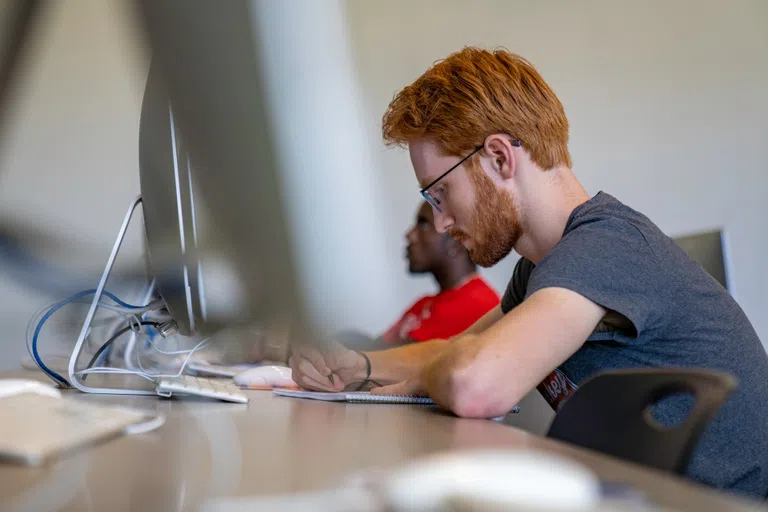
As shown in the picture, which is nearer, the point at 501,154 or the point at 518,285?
the point at 501,154

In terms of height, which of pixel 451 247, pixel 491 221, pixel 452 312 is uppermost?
pixel 491 221

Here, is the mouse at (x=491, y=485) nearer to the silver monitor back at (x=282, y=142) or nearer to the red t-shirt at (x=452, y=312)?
the silver monitor back at (x=282, y=142)

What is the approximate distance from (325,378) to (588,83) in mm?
2718

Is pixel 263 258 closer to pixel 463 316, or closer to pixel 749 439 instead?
pixel 749 439

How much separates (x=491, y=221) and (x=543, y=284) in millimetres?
350

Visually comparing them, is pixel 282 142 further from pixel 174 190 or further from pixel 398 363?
pixel 398 363

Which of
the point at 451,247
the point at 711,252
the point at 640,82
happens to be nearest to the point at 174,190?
the point at 711,252

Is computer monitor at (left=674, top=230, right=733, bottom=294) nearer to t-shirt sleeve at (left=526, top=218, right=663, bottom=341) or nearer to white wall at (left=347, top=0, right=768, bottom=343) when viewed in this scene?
t-shirt sleeve at (left=526, top=218, right=663, bottom=341)

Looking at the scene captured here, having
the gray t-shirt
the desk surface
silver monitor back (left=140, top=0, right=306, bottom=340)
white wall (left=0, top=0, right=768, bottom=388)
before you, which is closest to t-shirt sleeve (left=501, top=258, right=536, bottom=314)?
the gray t-shirt

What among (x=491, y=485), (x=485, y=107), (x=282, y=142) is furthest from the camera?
(x=485, y=107)

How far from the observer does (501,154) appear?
1.27 m

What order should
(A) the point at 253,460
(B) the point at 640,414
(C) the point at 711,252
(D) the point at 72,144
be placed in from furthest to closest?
(D) the point at 72,144 → (C) the point at 711,252 → (B) the point at 640,414 → (A) the point at 253,460

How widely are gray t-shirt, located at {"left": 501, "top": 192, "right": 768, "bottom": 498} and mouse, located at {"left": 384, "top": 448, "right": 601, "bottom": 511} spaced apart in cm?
68

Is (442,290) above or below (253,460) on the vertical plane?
below
